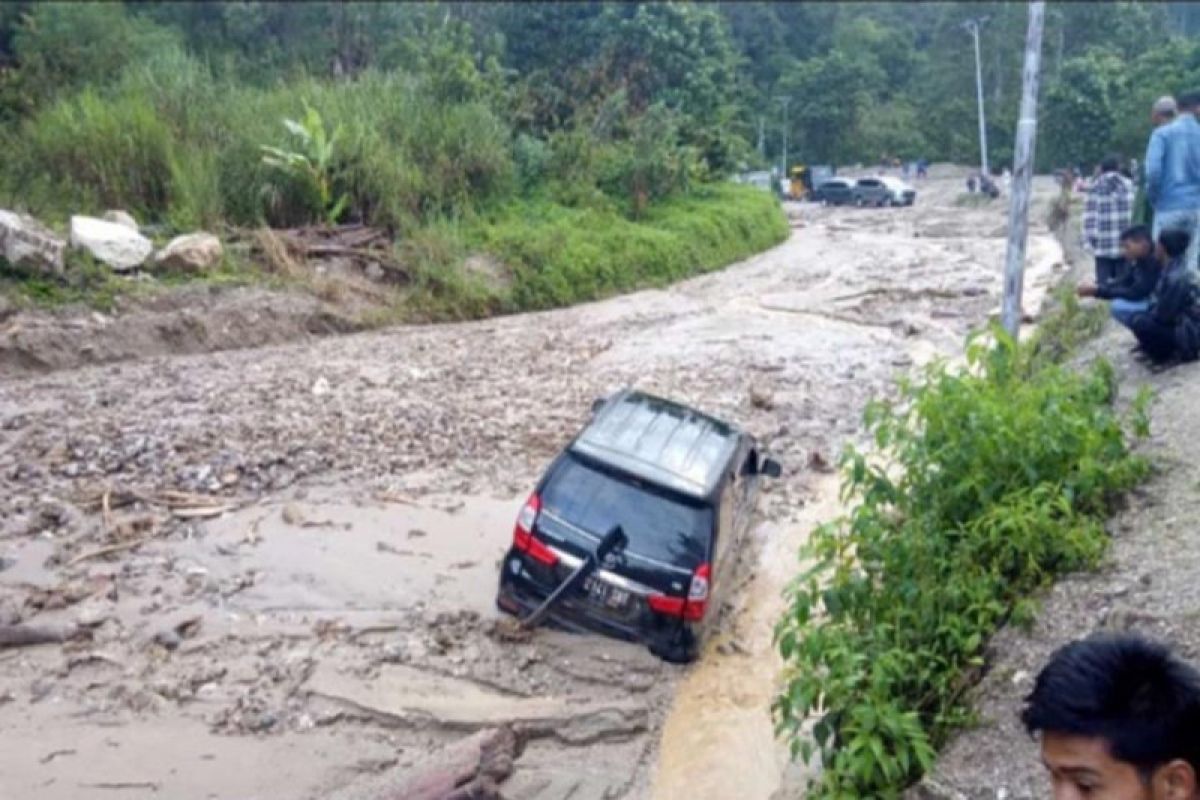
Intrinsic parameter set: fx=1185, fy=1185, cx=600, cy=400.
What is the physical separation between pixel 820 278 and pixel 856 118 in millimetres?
39095

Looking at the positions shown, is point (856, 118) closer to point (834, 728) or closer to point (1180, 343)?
point (1180, 343)

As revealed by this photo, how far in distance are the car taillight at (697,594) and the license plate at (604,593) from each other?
1.23 feet

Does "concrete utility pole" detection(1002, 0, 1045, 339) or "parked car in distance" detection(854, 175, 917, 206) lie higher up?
"concrete utility pole" detection(1002, 0, 1045, 339)

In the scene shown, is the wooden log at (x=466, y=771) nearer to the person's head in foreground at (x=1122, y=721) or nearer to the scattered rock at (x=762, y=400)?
the person's head in foreground at (x=1122, y=721)

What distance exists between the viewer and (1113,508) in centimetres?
678

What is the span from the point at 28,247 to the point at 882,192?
38138 millimetres

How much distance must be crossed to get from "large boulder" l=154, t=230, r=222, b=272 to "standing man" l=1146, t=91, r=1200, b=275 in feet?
40.1

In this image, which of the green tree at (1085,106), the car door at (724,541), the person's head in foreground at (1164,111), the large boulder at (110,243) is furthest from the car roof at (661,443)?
the green tree at (1085,106)

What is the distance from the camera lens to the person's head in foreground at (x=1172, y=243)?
8.64 metres

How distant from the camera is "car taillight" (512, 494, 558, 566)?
7.22 m

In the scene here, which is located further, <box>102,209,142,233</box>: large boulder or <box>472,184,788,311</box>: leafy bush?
<box>472,184,788,311</box>: leafy bush

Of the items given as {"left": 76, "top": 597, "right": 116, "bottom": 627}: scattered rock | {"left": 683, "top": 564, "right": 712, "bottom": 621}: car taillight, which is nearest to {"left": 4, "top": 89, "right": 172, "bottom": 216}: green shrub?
{"left": 76, "top": 597, "right": 116, "bottom": 627}: scattered rock

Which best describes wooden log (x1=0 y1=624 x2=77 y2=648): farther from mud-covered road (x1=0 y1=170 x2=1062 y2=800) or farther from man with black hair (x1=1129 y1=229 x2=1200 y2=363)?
man with black hair (x1=1129 y1=229 x2=1200 y2=363)

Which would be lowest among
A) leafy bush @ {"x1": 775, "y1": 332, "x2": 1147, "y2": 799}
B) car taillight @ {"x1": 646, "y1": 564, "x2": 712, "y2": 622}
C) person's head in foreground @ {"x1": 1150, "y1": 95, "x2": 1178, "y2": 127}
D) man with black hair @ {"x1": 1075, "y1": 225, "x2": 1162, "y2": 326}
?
car taillight @ {"x1": 646, "y1": 564, "x2": 712, "y2": 622}
